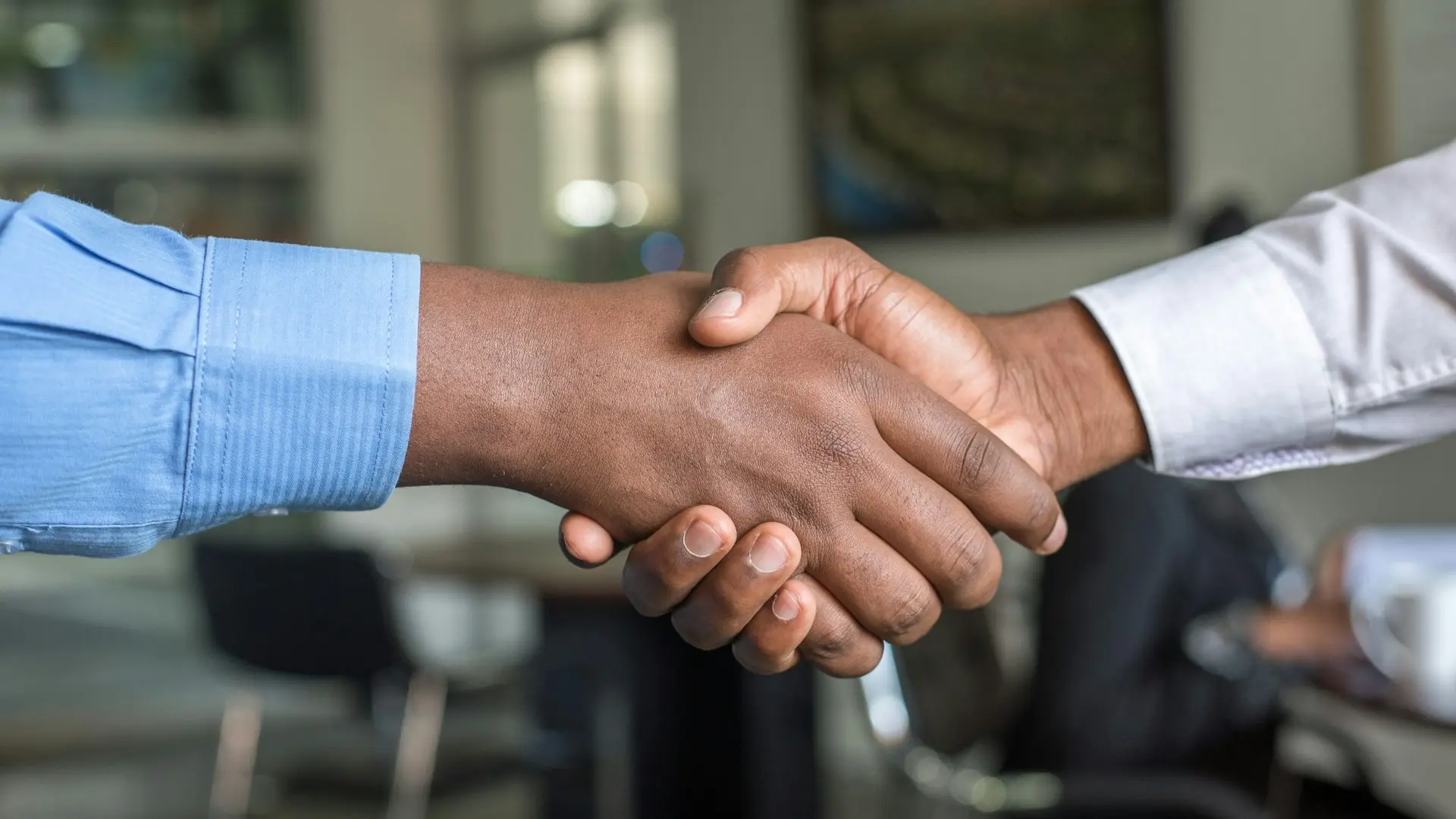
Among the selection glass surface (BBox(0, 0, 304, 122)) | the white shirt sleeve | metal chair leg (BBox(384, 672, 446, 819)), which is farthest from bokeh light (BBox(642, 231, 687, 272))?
the white shirt sleeve

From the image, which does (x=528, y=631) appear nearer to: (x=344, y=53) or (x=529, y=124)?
(x=529, y=124)

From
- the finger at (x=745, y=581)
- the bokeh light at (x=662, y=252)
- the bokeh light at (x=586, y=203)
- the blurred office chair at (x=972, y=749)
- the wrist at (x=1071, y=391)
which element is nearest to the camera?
the finger at (x=745, y=581)

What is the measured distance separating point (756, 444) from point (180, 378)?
1.48 feet

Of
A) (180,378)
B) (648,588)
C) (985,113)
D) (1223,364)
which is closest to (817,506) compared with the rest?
(648,588)

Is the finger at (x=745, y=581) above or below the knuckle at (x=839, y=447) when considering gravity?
below

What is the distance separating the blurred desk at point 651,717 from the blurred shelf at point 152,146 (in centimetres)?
353

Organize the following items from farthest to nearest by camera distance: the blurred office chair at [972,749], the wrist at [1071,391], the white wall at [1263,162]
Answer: the white wall at [1263,162], the blurred office chair at [972,749], the wrist at [1071,391]

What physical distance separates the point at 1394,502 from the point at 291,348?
2.78 meters

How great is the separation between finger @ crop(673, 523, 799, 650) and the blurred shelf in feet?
18.4

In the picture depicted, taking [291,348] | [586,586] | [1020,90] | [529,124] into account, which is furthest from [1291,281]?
[529,124]

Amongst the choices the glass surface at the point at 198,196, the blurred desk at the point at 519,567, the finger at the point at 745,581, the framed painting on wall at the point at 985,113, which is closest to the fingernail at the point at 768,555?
the finger at the point at 745,581

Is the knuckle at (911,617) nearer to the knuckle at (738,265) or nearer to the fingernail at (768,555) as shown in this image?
the fingernail at (768,555)

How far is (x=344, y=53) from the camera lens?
20.4ft

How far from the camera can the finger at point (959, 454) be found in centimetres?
117
